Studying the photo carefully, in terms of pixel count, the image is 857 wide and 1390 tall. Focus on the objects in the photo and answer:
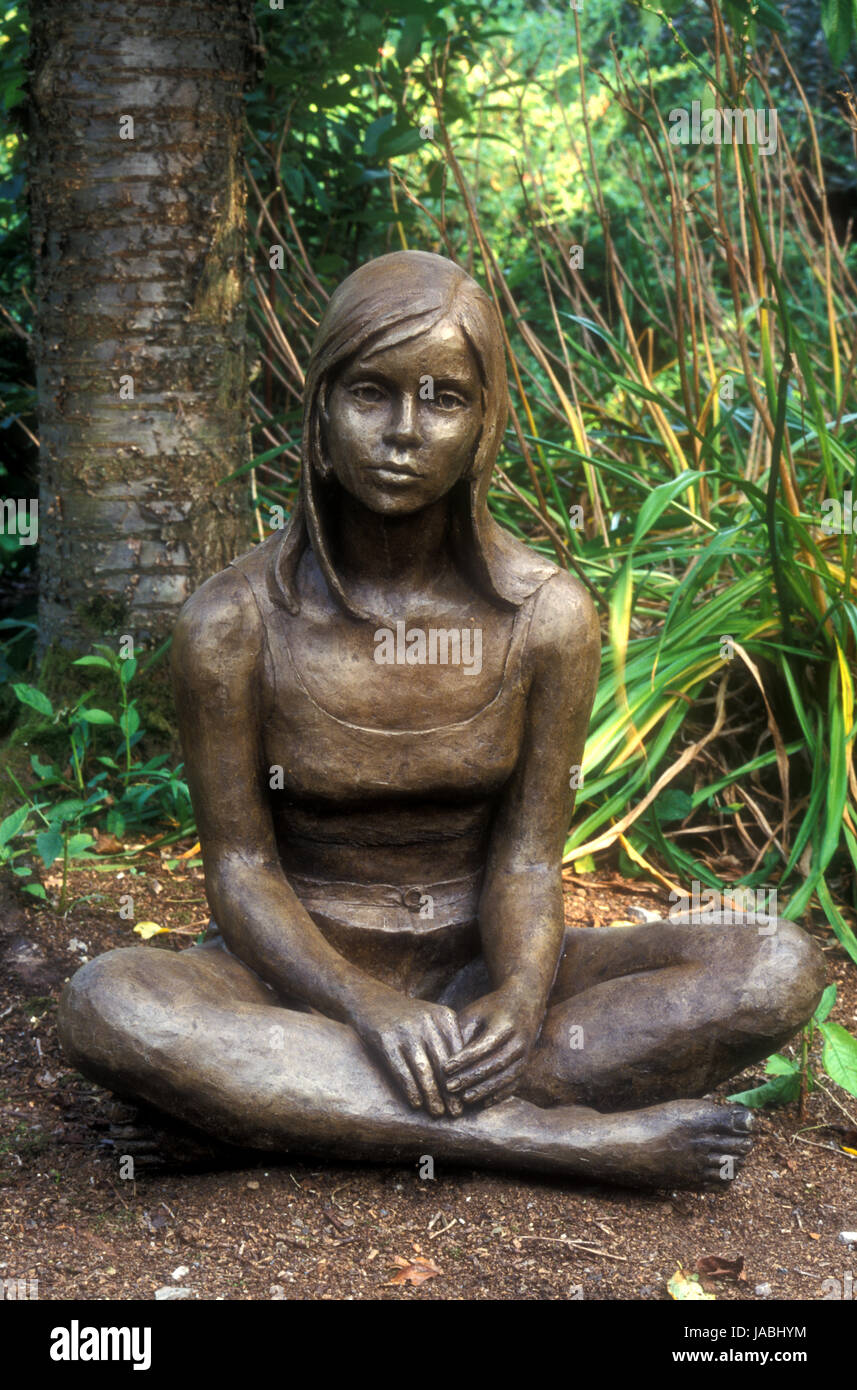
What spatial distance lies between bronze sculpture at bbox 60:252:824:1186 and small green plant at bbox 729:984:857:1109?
18 centimetres

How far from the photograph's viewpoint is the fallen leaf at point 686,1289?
8.20 ft

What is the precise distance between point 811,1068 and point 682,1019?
72 cm

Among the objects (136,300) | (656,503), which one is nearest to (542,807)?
(656,503)

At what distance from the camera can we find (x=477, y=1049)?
2.73m

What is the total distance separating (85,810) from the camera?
3.97 meters

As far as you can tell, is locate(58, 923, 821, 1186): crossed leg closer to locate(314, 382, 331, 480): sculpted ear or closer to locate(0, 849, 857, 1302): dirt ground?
locate(0, 849, 857, 1302): dirt ground

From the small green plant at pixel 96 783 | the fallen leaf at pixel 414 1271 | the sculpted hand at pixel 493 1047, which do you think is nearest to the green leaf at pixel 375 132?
the small green plant at pixel 96 783

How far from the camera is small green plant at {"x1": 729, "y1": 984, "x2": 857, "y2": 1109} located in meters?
2.96

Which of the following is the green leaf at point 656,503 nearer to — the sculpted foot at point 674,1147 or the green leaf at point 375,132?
the sculpted foot at point 674,1147

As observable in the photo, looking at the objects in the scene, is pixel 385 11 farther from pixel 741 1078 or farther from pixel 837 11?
pixel 741 1078

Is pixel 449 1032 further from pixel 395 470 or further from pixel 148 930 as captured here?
pixel 148 930

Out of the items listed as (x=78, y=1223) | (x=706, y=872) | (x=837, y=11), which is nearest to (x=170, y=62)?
(x=837, y=11)

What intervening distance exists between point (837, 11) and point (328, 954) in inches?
72.9

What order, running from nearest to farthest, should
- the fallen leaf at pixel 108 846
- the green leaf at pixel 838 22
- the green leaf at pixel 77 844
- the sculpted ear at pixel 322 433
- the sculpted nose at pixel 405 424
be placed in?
the green leaf at pixel 838 22
the sculpted nose at pixel 405 424
the sculpted ear at pixel 322 433
the green leaf at pixel 77 844
the fallen leaf at pixel 108 846
